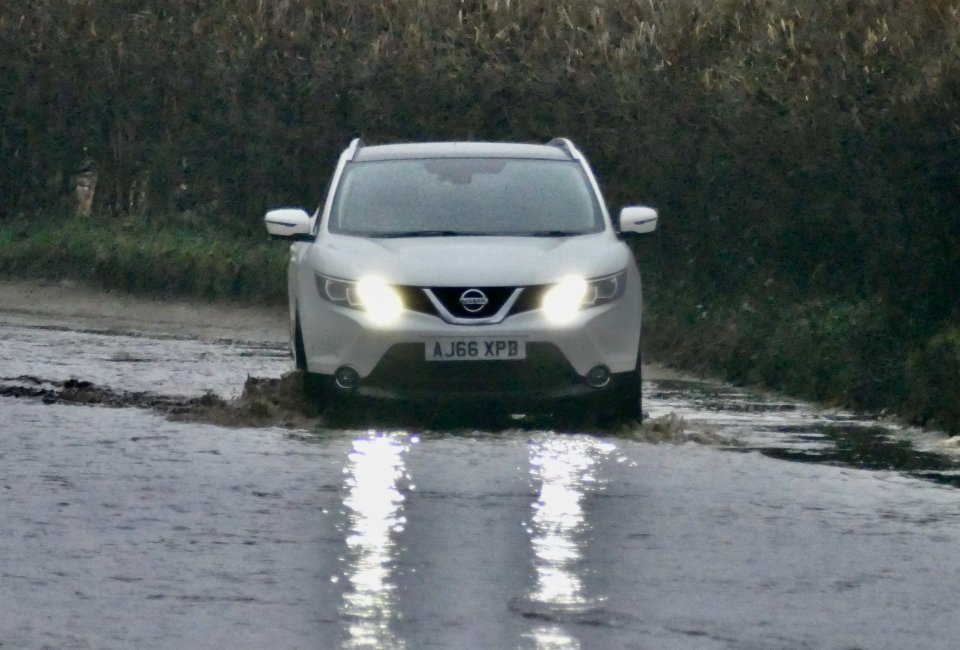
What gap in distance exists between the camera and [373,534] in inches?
347

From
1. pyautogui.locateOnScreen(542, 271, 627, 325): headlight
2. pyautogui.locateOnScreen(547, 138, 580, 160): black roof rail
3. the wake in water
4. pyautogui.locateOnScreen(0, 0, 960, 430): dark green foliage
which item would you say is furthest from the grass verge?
pyautogui.locateOnScreen(542, 271, 627, 325): headlight

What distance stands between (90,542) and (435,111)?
14043 millimetres

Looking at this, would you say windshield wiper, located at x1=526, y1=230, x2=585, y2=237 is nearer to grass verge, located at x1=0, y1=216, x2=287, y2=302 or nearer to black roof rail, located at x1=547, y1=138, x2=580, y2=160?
black roof rail, located at x1=547, y1=138, x2=580, y2=160

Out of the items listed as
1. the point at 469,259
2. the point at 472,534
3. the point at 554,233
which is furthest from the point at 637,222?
the point at 472,534

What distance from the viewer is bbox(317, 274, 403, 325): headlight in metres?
11.9

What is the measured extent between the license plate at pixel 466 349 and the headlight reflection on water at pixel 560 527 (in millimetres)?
521

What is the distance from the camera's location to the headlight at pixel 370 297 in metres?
11.9

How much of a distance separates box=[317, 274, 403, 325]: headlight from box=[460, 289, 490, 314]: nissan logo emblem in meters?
0.34

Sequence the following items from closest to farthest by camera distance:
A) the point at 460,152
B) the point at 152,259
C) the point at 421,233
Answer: the point at 421,233 < the point at 460,152 < the point at 152,259

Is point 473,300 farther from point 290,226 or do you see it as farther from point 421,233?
point 290,226

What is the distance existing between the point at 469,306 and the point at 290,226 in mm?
1772

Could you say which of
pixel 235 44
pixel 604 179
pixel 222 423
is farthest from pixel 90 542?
pixel 235 44

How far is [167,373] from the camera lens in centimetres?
1568

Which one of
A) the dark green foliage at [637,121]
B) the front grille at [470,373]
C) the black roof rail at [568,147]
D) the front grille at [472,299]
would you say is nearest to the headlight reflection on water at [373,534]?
the front grille at [470,373]
